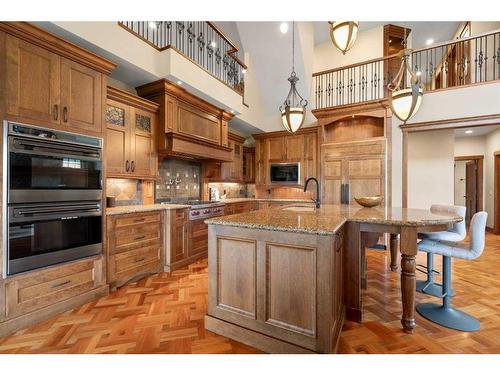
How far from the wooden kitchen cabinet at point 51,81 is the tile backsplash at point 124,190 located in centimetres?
103

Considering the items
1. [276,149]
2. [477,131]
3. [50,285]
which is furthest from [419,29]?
[50,285]

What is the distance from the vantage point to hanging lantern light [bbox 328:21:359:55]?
2060mm

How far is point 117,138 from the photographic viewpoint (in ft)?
10.3

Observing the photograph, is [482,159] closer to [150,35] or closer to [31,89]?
[150,35]

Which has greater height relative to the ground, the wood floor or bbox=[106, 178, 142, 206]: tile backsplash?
bbox=[106, 178, 142, 206]: tile backsplash

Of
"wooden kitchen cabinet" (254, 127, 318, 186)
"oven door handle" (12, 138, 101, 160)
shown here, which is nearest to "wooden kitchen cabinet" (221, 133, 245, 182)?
"wooden kitchen cabinet" (254, 127, 318, 186)

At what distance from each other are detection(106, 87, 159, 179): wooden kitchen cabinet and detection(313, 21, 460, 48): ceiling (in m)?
4.68

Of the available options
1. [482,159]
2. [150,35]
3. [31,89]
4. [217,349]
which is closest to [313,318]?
[217,349]

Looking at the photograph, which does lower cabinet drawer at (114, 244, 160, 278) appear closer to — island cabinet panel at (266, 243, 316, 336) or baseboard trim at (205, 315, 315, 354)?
baseboard trim at (205, 315, 315, 354)

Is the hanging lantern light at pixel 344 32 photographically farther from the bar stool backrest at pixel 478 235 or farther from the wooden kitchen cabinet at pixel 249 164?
the wooden kitchen cabinet at pixel 249 164

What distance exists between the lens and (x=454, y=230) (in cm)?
265

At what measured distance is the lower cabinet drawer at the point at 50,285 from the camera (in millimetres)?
1961

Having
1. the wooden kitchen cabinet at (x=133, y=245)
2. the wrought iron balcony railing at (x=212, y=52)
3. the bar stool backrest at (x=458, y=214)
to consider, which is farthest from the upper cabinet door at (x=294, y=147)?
the wooden kitchen cabinet at (x=133, y=245)

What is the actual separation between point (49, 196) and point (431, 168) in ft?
21.8
